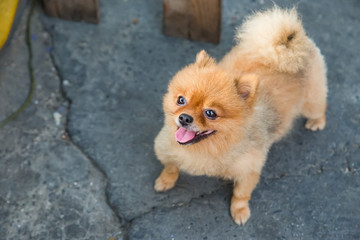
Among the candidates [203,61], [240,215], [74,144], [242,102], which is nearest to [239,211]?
[240,215]

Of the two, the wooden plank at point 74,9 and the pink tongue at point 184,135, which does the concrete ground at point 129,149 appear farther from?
the pink tongue at point 184,135

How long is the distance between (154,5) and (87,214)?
230 centimetres

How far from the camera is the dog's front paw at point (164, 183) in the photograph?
3.25 metres

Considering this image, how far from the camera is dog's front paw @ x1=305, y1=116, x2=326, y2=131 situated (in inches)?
144

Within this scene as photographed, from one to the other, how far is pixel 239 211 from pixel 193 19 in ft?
6.08

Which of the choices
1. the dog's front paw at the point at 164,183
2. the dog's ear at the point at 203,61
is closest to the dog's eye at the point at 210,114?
the dog's ear at the point at 203,61

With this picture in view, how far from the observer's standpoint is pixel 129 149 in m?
3.49

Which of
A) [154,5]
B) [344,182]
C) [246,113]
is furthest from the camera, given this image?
[154,5]

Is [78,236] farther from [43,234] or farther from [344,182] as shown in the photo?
[344,182]

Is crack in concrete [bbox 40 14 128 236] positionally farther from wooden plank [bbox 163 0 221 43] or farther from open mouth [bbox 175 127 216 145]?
wooden plank [bbox 163 0 221 43]

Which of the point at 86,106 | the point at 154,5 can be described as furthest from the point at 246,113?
the point at 154,5

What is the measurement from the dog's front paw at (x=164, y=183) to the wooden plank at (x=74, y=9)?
183 cm

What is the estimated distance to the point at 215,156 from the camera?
2.69m

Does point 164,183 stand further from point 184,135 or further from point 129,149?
point 184,135
